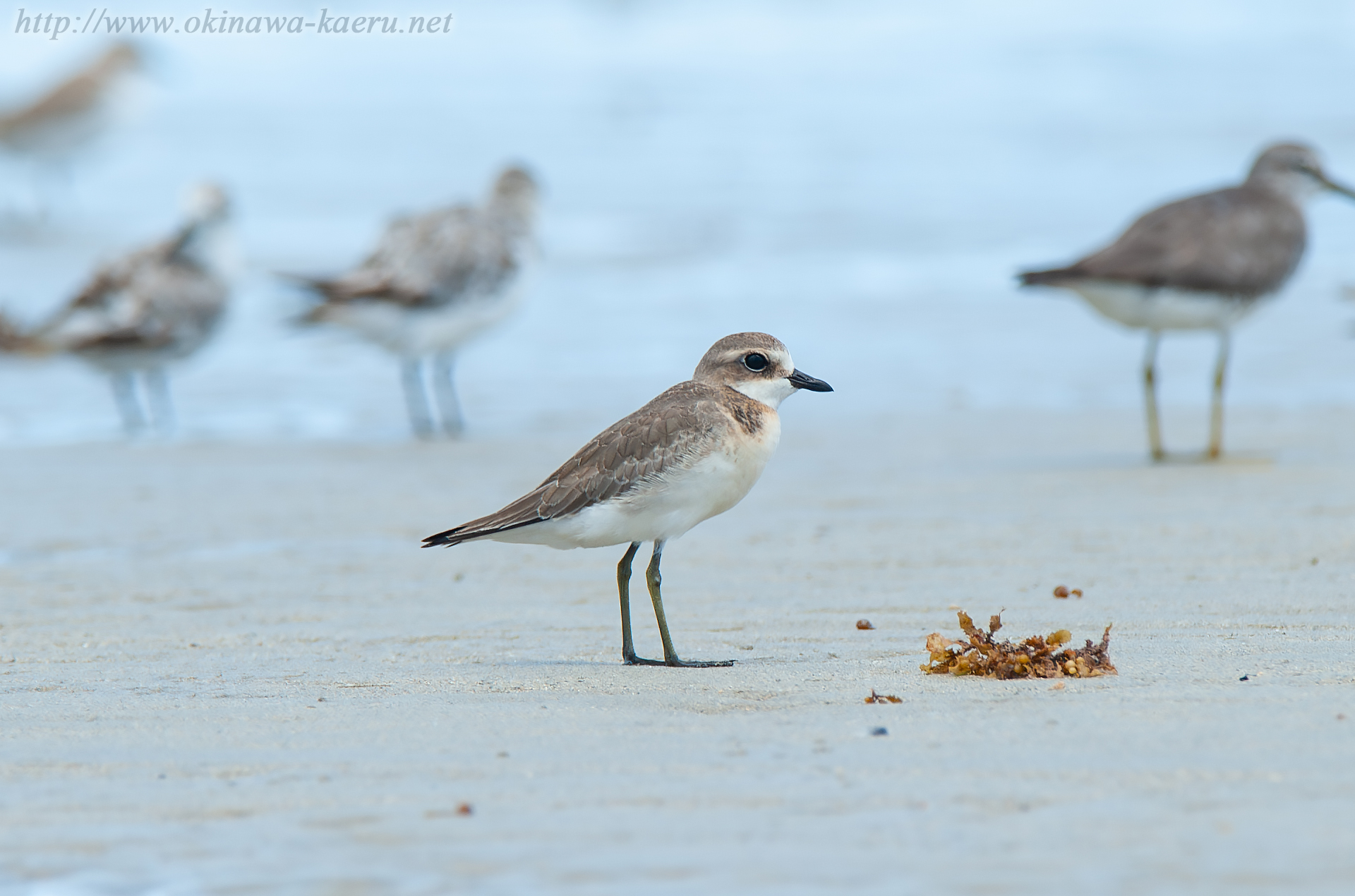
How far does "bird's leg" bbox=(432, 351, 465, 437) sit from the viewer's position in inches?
434

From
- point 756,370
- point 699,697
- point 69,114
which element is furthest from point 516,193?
point 69,114

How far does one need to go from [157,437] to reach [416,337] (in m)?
2.05

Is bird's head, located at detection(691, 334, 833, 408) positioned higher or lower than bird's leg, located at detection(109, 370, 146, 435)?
lower

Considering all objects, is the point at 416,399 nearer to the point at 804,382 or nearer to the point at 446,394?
the point at 446,394

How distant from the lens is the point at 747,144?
27.2 meters

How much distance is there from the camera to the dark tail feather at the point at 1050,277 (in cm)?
945

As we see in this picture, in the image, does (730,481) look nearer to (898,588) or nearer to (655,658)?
(655,658)

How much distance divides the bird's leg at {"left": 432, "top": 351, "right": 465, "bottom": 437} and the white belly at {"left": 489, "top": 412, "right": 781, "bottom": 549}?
581 centimetres

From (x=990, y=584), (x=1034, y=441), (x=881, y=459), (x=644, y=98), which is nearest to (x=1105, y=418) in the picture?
(x=1034, y=441)

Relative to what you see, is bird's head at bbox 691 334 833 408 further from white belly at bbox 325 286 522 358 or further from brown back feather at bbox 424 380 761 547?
white belly at bbox 325 286 522 358

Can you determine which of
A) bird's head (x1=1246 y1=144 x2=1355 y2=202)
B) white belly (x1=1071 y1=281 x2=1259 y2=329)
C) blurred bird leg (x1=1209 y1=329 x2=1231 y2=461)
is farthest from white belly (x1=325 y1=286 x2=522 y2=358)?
bird's head (x1=1246 y1=144 x2=1355 y2=202)

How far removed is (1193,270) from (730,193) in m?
13.3

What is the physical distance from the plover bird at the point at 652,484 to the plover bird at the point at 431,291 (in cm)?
599

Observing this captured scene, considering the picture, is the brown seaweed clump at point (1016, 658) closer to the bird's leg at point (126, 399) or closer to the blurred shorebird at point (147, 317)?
the blurred shorebird at point (147, 317)
